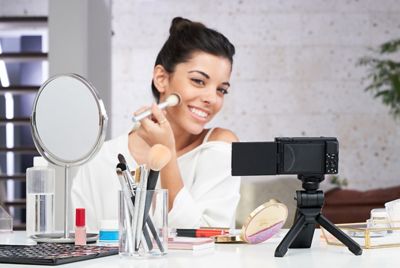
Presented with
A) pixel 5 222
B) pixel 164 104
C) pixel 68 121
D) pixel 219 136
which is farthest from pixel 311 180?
pixel 219 136

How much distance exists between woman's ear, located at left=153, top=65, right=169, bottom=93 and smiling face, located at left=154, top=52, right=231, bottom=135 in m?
0.03

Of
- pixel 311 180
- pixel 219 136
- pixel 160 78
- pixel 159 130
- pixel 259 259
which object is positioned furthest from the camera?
pixel 160 78

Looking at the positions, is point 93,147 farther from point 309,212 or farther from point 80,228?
point 309,212

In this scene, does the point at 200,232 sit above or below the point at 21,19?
below

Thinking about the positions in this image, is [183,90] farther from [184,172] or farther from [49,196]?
[49,196]

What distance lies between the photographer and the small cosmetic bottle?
1.55 meters

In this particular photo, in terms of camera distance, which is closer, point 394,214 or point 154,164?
point 154,164

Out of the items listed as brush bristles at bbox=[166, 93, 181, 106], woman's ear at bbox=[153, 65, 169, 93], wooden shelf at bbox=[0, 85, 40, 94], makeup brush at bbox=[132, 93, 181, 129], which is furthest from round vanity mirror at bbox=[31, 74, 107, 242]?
wooden shelf at bbox=[0, 85, 40, 94]

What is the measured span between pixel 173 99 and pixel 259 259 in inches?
53.5

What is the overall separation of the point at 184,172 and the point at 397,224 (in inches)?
38.7

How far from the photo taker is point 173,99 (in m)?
2.64

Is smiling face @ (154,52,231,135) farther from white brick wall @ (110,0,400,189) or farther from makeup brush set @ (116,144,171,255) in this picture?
white brick wall @ (110,0,400,189)

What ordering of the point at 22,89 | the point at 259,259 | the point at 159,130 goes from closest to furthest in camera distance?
the point at 259,259 < the point at 159,130 < the point at 22,89

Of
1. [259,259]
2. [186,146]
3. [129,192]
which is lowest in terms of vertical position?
[259,259]
